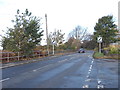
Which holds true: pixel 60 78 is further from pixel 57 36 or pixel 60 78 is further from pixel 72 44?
pixel 72 44

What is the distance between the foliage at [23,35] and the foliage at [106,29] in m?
22.5

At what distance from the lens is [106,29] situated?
49.7 meters

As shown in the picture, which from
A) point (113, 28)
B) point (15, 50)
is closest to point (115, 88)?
point (15, 50)

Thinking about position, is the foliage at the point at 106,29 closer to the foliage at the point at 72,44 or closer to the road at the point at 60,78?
the foliage at the point at 72,44

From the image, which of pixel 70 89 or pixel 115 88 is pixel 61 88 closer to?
pixel 70 89

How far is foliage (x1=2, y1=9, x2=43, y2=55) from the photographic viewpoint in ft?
95.0

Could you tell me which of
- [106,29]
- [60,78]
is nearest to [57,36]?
[106,29]

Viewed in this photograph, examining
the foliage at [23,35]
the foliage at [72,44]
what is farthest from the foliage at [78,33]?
the foliage at [23,35]

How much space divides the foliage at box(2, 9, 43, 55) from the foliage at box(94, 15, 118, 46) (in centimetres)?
2251

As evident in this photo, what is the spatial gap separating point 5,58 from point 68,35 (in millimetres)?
87849

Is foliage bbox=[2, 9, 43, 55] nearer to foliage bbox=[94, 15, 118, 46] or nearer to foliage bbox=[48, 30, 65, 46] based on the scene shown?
foliage bbox=[94, 15, 118, 46]

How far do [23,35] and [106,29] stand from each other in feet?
84.4

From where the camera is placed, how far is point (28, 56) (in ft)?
101

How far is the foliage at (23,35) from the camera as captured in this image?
28969 millimetres
